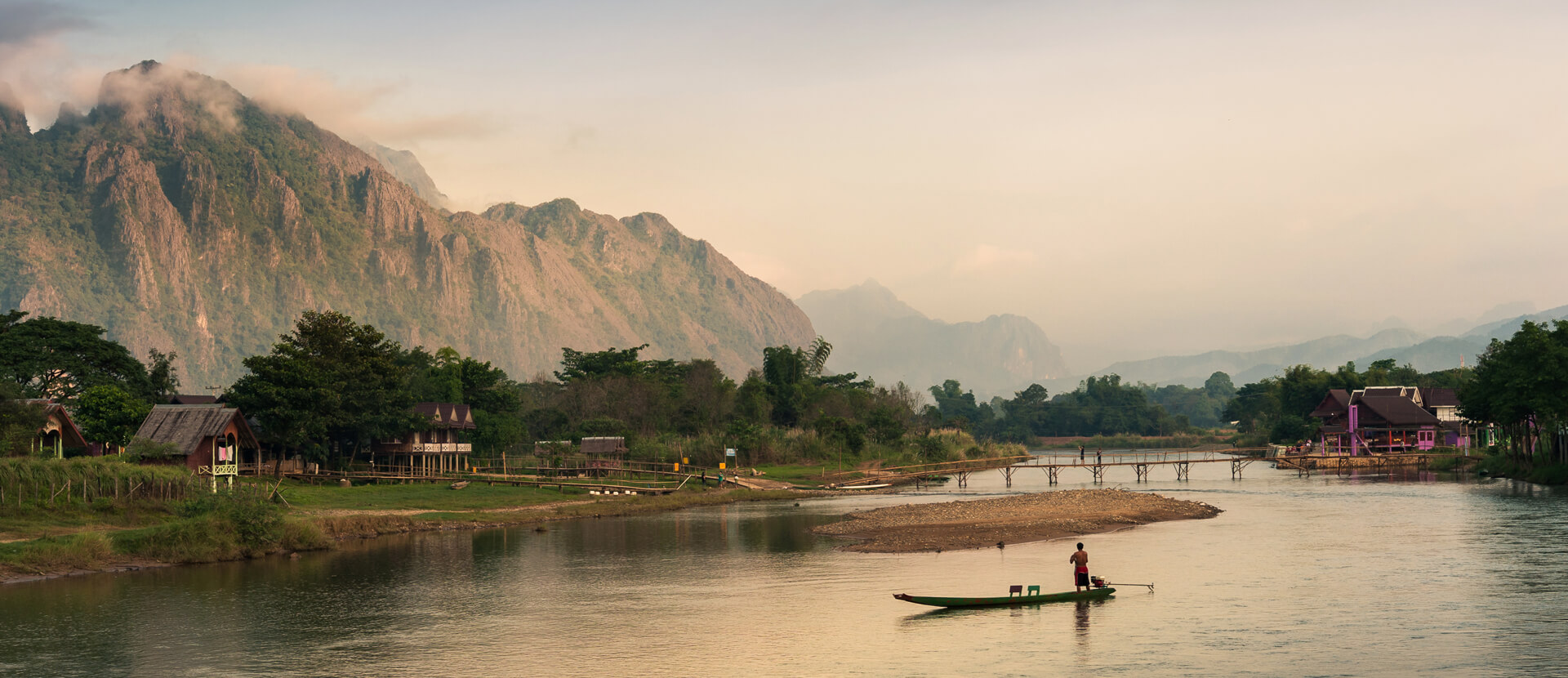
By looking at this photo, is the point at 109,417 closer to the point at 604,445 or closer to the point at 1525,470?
the point at 604,445

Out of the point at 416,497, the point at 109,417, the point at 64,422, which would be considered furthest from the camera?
the point at 109,417

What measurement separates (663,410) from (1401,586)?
3919 inches

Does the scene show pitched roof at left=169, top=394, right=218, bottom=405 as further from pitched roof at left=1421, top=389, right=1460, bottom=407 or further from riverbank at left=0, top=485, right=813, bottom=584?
pitched roof at left=1421, top=389, right=1460, bottom=407

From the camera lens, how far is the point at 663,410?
420 feet

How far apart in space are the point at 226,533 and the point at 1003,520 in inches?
1501

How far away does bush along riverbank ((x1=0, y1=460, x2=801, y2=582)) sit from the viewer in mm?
41031

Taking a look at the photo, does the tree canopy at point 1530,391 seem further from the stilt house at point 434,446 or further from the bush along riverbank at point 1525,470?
the stilt house at point 434,446

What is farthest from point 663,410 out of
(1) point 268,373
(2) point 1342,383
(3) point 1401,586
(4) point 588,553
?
(3) point 1401,586

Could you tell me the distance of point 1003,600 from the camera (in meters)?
31.7

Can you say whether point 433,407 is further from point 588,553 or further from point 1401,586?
point 1401,586

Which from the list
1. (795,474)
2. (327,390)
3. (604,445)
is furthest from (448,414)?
(795,474)

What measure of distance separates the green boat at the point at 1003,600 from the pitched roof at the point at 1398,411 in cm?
10333

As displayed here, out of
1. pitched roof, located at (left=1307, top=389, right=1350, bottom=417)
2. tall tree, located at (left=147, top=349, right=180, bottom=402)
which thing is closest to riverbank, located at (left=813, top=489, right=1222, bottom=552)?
tall tree, located at (left=147, top=349, right=180, bottom=402)

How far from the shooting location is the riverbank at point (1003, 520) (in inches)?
2018
